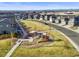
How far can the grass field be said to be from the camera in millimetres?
2691

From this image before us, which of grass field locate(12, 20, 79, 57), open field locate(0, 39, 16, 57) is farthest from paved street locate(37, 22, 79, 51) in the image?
open field locate(0, 39, 16, 57)

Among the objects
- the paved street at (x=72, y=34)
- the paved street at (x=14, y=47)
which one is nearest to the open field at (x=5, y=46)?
the paved street at (x=14, y=47)

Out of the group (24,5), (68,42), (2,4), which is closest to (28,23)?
(24,5)

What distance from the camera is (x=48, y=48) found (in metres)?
2.70

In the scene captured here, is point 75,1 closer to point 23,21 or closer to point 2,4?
point 23,21

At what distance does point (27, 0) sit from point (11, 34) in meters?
0.50

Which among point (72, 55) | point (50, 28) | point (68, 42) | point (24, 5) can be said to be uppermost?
point (24, 5)

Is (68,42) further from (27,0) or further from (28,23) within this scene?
(27,0)

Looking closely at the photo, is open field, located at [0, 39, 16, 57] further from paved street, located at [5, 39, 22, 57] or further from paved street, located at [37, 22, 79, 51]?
paved street, located at [37, 22, 79, 51]

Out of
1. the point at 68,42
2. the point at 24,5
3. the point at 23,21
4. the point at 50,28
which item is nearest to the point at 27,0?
the point at 24,5

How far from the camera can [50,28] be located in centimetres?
274

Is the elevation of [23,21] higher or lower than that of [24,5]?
lower

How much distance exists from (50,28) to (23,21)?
1.23 ft

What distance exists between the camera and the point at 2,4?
105 inches
